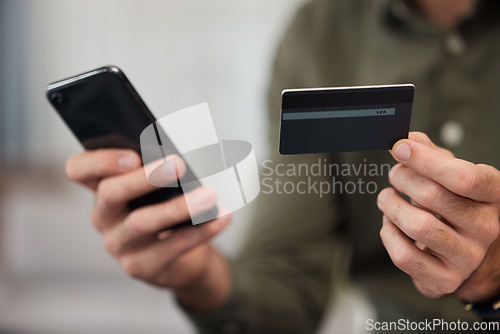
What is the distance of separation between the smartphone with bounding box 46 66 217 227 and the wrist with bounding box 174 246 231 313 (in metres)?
0.14

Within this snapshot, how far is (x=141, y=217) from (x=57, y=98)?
0.10 meters

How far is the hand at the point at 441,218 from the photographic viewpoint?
8.3 inches

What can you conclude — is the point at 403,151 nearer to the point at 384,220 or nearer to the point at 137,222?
the point at 384,220

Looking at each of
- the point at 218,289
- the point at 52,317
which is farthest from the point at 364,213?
the point at 52,317

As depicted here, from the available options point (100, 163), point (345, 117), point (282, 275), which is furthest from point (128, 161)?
point (282, 275)

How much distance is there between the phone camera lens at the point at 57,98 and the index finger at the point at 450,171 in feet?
0.69

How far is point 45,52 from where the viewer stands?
1.63ft

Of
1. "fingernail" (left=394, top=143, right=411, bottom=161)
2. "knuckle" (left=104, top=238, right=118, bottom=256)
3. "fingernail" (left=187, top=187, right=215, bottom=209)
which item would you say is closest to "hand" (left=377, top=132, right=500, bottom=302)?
"fingernail" (left=394, top=143, right=411, bottom=161)

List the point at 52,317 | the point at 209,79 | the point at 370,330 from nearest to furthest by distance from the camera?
the point at 370,330 < the point at 52,317 < the point at 209,79

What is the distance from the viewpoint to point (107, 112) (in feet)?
0.89

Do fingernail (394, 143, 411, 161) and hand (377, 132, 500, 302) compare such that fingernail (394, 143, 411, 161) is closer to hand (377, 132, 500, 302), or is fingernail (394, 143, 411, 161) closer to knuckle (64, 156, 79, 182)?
hand (377, 132, 500, 302)

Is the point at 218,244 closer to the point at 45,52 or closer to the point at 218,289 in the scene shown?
the point at 218,289

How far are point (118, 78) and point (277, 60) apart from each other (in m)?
0.29

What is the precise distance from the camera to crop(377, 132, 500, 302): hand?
0.21 m
